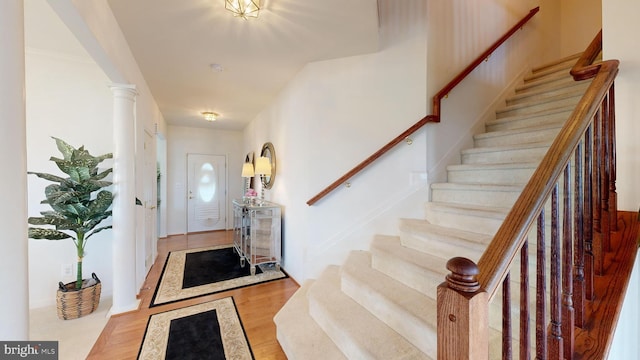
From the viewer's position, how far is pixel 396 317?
1413 mm

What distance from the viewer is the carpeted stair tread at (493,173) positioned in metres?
1.81

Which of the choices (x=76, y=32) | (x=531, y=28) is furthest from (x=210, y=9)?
(x=531, y=28)

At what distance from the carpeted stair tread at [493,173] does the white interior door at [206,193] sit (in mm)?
5213

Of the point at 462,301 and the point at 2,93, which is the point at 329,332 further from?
the point at 2,93

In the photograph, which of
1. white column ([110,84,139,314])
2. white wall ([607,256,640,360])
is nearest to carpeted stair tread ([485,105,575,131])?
white wall ([607,256,640,360])

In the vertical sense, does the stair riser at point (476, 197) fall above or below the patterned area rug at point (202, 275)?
above

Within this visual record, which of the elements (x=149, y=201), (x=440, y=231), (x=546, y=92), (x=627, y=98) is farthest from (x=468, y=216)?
(x=149, y=201)

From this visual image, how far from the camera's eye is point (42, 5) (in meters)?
1.77

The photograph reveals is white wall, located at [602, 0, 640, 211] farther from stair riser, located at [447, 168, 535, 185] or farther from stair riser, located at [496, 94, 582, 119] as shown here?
stair riser, located at [496, 94, 582, 119]

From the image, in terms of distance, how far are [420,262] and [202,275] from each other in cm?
280

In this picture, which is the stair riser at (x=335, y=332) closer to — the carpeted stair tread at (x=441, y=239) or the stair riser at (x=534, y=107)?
the carpeted stair tread at (x=441, y=239)

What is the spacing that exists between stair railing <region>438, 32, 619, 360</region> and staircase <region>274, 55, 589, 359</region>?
0.40 metres

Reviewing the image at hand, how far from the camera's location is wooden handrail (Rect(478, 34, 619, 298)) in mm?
631

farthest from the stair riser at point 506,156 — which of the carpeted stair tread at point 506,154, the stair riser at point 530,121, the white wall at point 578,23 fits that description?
the white wall at point 578,23
